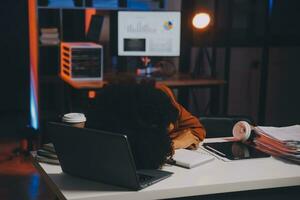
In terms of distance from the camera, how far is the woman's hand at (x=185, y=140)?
2.05 metres

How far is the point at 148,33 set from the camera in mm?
4723

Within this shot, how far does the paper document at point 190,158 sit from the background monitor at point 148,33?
283 cm

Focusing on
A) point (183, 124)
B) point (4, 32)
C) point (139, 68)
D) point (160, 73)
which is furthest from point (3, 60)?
point (183, 124)

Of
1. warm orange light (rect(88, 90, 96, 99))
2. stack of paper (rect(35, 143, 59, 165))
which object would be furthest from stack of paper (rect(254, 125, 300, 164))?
warm orange light (rect(88, 90, 96, 99))

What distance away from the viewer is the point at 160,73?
467 centimetres

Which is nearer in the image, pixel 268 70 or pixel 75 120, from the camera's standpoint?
pixel 75 120

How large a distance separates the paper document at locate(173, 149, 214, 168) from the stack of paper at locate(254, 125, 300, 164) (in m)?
0.29

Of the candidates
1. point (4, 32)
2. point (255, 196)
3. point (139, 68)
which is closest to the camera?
point (255, 196)

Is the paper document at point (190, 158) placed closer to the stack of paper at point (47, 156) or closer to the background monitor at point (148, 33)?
the stack of paper at point (47, 156)

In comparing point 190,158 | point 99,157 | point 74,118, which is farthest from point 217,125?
point 99,157

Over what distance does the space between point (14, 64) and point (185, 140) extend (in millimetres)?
4330

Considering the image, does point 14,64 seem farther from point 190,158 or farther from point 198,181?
point 198,181

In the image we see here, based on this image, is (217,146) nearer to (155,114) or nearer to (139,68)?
(155,114)

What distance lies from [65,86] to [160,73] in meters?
0.94
